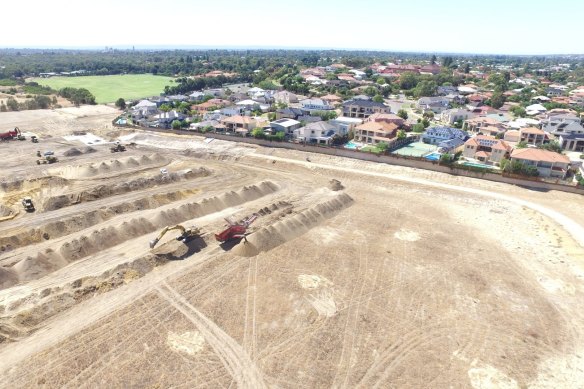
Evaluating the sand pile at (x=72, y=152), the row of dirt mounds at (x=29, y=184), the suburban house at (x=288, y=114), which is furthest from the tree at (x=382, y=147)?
the sand pile at (x=72, y=152)

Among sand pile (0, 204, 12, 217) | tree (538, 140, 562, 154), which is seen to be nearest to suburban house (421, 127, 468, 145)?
tree (538, 140, 562, 154)

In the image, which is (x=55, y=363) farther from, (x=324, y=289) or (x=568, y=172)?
(x=568, y=172)

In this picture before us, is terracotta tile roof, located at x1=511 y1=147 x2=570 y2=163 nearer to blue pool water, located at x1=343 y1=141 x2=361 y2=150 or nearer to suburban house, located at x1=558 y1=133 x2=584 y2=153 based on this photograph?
suburban house, located at x1=558 y1=133 x2=584 y2=153

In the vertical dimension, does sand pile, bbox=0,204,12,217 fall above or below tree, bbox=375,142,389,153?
below

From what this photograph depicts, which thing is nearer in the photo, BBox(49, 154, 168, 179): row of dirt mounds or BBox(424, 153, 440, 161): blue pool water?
BBox(49, 154, 168, 179): row of dirt mounds

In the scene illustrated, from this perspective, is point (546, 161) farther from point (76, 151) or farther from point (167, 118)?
point (76, 151)

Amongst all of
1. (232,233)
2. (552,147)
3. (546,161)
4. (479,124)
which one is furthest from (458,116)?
(232,233)
